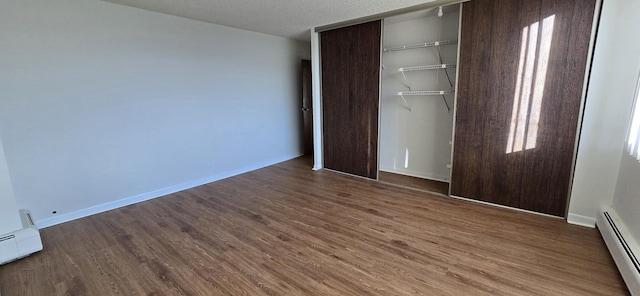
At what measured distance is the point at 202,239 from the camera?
258 cm

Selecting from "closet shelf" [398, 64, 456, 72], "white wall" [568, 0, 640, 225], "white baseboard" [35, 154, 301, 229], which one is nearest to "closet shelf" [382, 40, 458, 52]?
"closet shelf" [398, 64, 456, 72]

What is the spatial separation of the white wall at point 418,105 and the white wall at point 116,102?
223 centimetres

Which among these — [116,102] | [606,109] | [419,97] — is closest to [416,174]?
[419,97]

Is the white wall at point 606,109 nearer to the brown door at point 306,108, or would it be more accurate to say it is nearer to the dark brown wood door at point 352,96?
the dark brown wood door at point 352,96

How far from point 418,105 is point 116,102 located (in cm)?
396

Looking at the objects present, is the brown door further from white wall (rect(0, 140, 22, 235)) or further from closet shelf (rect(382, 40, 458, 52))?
white wall (rect(0, 140, 22, 235))

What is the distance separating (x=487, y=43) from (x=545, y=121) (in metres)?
0.99

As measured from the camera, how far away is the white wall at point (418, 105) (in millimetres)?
3803

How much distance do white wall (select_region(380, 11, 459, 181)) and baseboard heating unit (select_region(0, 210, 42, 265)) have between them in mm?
4270

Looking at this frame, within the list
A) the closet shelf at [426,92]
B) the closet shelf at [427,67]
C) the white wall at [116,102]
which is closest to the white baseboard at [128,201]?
the white wall at [116,102]

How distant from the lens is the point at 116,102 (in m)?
3.24

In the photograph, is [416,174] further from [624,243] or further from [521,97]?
[624,243]

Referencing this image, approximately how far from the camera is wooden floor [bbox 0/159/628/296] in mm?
1924

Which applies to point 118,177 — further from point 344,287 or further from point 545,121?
point 545,121
